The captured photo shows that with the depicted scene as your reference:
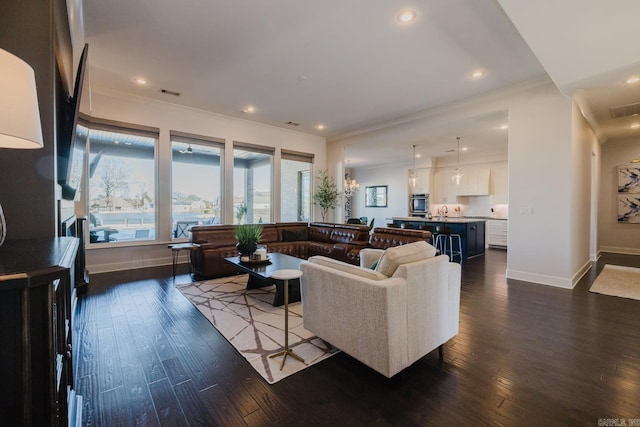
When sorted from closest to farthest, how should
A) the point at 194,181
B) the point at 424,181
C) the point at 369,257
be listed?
the point at 369,257
the point at 194,181
the point at 424,181

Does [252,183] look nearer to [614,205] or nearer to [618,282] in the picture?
[618,282]

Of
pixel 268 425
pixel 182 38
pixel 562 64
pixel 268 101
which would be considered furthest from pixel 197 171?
pixel 562 64

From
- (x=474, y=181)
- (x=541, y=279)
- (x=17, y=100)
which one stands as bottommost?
(x=541, y=279)

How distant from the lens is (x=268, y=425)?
1.60 m

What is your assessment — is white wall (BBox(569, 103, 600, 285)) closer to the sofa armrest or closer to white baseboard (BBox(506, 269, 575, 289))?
white baseboard (BBox(506, 269, 575, 289))

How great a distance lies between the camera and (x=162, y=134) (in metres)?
5.47

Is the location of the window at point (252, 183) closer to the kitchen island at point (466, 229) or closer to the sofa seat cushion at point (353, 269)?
the kitchen island at point (466, 229)

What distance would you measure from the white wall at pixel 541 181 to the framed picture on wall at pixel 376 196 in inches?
263

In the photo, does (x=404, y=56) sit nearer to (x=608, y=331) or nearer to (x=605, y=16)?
(x=605, y=16)

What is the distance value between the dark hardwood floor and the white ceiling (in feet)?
9.37

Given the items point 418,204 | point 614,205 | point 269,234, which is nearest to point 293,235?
point 269,234

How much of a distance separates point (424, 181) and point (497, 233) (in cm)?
292

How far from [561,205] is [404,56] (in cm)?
319

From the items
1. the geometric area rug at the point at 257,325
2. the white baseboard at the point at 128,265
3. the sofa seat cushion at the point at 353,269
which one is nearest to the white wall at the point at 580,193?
the sofa seat cushion at the point at 353,269
